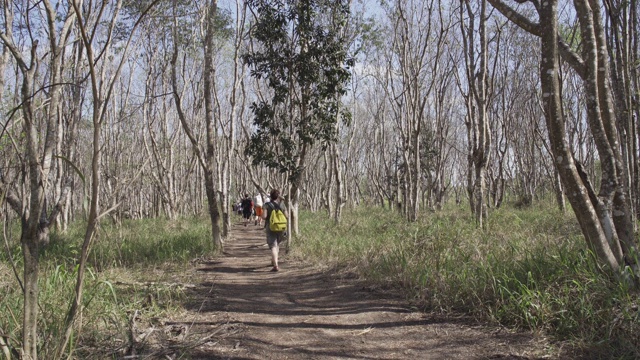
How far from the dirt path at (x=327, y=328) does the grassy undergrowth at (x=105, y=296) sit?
483mm

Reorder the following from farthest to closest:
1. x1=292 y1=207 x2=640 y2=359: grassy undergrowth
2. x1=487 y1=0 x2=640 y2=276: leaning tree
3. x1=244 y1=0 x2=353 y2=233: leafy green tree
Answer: x1=244 y1=0 x2=353 y2=233: leafy green tree → x1=487 y1=0 x2=640 y2=276: leaning tree → x1=292 y1=207 x2=640 y2=359: grassy undergrowth

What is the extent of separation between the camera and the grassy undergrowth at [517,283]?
3.24 metres

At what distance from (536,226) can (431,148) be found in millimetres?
13302

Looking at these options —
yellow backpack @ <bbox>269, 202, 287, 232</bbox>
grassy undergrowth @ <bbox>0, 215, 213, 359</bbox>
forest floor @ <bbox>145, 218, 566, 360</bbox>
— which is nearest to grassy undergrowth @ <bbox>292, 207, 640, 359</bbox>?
forest floor @ <bbox>145, 218, 566, 360</bbox>

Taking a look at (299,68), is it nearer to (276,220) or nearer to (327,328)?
(276,220)

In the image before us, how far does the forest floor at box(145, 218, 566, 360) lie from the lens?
138 inches

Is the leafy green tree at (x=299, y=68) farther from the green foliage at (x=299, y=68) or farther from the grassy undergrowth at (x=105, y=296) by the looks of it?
the grassy undergrowth at (x=105, y=296)

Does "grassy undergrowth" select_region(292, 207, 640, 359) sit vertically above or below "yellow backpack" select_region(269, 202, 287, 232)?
below

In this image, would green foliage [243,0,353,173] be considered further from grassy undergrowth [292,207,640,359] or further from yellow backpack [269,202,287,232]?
grassy undergrowth [292,207,640,359]

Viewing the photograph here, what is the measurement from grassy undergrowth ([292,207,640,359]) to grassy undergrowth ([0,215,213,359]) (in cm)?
294

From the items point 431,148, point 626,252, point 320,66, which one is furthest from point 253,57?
point 431,148

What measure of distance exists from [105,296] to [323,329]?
2386 mm

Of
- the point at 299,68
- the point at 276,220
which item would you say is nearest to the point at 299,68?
the point at 299,68

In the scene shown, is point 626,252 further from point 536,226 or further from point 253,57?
point 253,57
